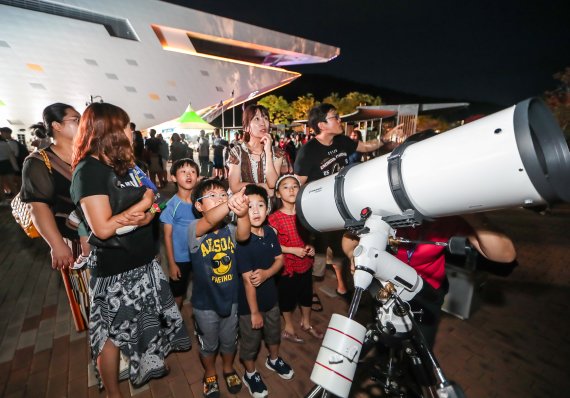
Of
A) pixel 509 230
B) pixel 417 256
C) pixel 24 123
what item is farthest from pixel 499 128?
pixel 24 123

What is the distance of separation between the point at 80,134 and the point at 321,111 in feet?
7.53

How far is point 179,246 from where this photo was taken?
2660mm

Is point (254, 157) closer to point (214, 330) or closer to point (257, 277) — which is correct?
point (257, 277)

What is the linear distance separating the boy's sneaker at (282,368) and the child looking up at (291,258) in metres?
0.41

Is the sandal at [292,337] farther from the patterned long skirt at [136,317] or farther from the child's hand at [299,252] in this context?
the patterned long skirt at [136,317]

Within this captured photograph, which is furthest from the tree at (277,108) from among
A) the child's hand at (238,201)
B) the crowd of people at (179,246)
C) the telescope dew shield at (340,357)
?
the telescope dew shield at (340,357)

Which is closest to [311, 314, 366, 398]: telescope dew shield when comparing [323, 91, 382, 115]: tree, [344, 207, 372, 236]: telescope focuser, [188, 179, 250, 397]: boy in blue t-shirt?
[344, 207, 372, 236]: telescope focuser

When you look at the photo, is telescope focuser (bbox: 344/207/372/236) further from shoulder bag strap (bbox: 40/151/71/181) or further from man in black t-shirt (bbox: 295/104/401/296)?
shoulder bag strap (bbox: 40/151/71/181)

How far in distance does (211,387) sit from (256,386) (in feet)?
1.13

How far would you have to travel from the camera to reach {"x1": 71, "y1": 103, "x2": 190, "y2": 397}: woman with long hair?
4.87 feet

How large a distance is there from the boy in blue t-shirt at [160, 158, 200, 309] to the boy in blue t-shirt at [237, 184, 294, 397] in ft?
2.82

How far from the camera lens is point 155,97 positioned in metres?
20.2

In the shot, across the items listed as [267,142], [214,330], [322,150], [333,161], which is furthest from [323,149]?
[214,330]

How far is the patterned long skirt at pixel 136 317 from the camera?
1729 mm
